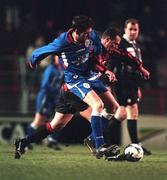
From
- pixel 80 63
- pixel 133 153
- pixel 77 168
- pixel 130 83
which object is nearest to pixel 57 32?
pixel 130 83

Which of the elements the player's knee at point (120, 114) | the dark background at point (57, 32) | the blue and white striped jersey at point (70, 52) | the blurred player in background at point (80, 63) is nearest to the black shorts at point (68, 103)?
the blurred player in background at point (80, 63)

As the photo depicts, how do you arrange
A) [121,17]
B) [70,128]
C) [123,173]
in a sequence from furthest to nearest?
[121,17] → [70,128] → [123,173]

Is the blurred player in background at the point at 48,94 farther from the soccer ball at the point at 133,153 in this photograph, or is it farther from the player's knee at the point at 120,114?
the soccer ball at the point at 133,153

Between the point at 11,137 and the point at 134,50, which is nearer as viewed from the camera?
the point at 134,50

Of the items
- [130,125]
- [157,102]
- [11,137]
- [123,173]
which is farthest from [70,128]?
[123,173]

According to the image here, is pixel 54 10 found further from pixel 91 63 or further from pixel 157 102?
pixel 91 63

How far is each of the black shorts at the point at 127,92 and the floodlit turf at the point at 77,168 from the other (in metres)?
1.34

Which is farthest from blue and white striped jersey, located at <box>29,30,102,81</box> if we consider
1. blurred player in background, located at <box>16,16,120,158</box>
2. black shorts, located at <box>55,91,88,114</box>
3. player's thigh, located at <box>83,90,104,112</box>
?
player's thigh, located at <box>83,90,104,112</box>

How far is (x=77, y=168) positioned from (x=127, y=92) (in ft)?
9.83

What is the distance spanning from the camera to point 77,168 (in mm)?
8305

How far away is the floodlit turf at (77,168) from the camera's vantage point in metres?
7.49

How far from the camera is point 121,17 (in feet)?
57.7

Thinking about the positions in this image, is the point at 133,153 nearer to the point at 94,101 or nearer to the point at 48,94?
the point at 94,101

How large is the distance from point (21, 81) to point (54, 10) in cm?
277
